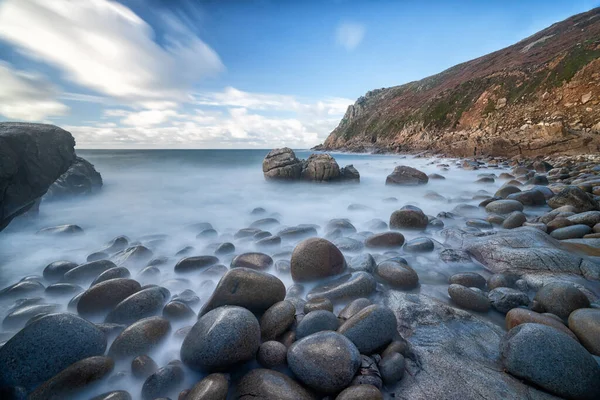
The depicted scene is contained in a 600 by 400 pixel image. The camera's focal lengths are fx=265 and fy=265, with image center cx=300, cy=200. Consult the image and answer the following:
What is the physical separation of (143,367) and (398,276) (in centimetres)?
303

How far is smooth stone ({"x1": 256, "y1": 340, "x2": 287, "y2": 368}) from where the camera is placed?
2.25 m

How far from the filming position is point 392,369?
6.88 ft

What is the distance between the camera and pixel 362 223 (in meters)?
7.05

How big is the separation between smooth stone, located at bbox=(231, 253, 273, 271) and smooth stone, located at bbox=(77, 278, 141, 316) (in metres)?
1.49

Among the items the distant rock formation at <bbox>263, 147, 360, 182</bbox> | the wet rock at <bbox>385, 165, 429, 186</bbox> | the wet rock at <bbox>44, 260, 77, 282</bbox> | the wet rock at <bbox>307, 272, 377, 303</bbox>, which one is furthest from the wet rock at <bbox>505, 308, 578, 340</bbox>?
the distant rock formation at <bbox>263, 147, 360, 182</bbox>

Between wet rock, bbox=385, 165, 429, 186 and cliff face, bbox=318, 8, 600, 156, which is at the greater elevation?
cliff face, bbox=318, 8, 600, 156

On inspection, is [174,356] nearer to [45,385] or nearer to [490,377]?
[45,385]

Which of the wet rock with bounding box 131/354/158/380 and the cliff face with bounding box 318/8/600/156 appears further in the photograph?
the cliff face with bounding box 318/8/600/156

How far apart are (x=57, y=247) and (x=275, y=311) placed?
612cm

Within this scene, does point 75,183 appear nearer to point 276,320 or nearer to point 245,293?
point 245,293

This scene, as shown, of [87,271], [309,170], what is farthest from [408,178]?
[87,271]

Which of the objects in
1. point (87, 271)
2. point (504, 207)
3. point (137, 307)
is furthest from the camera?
point (504, 207)

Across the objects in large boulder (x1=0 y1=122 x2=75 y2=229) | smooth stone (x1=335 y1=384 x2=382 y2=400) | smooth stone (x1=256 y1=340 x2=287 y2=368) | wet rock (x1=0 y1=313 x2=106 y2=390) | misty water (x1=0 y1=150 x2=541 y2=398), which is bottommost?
misty water (x1=0 y1=150 x2=541 y2=398)

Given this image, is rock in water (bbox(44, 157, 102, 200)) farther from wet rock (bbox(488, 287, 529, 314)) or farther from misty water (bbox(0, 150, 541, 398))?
wet rock (bbox(488, 287, 529, 314))
